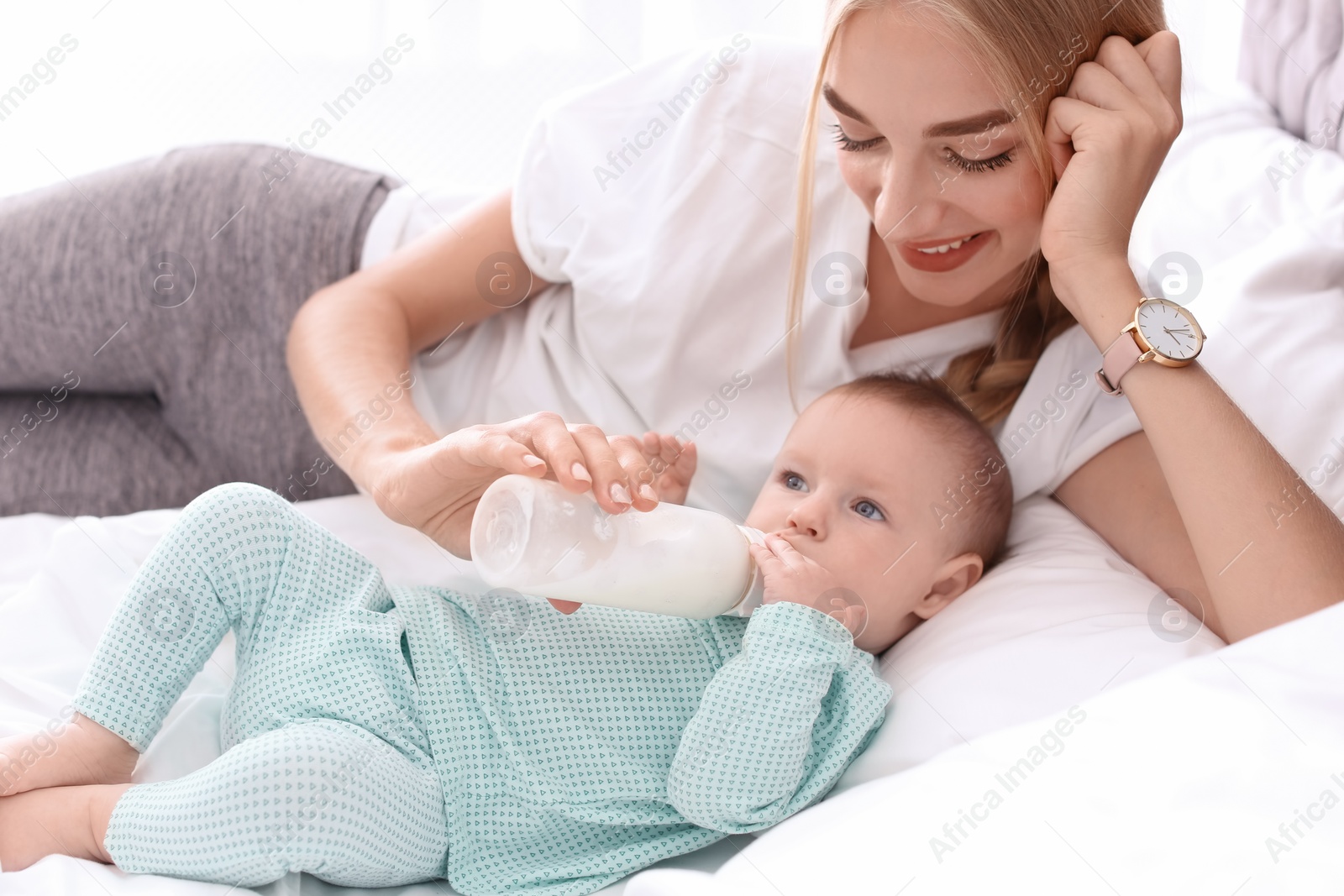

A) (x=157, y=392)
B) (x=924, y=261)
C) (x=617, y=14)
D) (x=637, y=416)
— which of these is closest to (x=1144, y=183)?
(x=924, y=261)

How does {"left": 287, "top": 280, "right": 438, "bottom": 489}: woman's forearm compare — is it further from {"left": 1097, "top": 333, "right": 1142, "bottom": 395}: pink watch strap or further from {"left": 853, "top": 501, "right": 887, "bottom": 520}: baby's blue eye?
{"left": 1097, "top": 333, "right": 1142, "bottom": 395}: pink watch strap

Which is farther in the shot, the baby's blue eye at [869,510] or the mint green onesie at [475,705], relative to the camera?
the baby's blue eye at [869,510]

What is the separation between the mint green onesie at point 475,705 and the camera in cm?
106

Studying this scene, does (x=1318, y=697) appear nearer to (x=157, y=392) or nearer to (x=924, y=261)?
(x=924, y=261)

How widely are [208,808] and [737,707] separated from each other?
0.48 meters

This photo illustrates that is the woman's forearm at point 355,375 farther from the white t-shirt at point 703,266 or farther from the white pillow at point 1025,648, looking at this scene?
the white pillow at point 1025,648

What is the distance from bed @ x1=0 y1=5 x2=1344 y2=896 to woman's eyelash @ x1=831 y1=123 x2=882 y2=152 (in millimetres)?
451

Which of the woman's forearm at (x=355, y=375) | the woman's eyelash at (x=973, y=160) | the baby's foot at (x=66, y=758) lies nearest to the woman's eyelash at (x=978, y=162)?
the woman's eyelash at (x=973, y=160)

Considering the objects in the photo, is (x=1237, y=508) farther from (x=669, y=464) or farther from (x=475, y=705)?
(x=475, y=705)

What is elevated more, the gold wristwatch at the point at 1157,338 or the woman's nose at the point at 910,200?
the woman's nose at the point at 910,200

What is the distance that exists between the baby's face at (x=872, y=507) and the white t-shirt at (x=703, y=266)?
0.59 ft

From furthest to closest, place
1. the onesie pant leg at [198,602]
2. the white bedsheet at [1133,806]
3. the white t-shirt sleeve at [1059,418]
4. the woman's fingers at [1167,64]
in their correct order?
the white t-shirt sleeve at [1059,418] < the woman's fingers at [1167,64] < the onesie pant leg at [198,602] < the white bedsheet at [1133,806]

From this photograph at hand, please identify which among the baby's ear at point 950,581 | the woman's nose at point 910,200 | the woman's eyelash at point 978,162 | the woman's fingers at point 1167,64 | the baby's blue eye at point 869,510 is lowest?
the baby's ear at point 950,581

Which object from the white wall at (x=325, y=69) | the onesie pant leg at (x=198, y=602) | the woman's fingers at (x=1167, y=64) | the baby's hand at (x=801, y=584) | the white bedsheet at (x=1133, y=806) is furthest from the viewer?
the white wall at (x=325, y=69)
